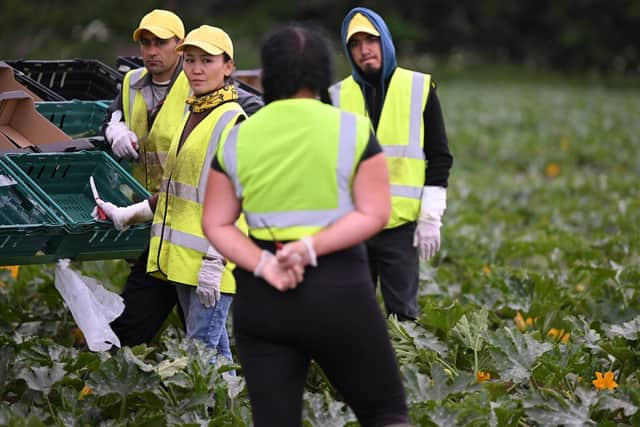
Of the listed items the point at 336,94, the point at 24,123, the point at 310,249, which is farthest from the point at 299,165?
the point at 24,123

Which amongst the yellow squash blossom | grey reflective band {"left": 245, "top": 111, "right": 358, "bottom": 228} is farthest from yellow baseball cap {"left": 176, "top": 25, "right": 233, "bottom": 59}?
the yellow squash blossom

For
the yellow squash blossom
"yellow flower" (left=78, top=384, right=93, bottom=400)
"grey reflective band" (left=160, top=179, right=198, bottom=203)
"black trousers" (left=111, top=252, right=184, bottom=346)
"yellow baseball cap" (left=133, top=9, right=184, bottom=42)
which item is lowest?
the yellow squash blossom

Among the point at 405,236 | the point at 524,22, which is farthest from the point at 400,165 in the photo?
the point at 524,22

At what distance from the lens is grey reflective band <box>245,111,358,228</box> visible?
3.36 meters

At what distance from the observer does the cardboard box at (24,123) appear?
5184 mm

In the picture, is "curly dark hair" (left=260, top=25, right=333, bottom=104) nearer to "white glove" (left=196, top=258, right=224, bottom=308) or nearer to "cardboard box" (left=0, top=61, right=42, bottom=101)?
"white glove" (left=196, top=258, right=224, bottom=308)

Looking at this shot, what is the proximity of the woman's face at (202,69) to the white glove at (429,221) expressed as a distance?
3.72ft

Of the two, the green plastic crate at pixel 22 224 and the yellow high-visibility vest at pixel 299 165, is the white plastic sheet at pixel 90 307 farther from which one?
the yellow high-visibility vest at pixel 299 165

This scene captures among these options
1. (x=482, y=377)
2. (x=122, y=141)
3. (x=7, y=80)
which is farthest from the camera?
(x=7, y=80)

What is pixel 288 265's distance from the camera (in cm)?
329

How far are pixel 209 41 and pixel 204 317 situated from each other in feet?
3.81

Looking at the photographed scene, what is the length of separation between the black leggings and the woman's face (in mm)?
1315

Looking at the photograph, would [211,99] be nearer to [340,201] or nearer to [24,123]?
[24,123]

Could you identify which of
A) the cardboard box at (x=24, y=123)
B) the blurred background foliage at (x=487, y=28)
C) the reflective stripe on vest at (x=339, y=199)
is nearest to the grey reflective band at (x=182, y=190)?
the cardboard box at (x=24, y=123)
